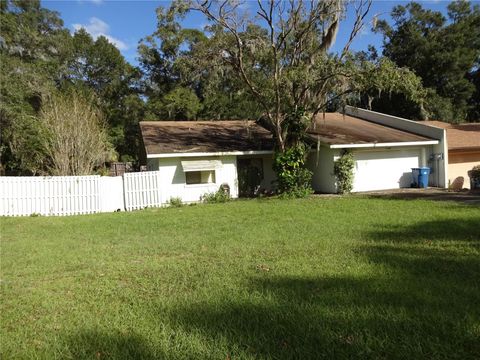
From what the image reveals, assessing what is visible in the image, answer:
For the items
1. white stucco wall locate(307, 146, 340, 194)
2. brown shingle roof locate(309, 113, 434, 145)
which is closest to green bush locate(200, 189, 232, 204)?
white stucco wall locate(307, 146, 340, 194)

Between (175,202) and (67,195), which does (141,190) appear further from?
(67,195)

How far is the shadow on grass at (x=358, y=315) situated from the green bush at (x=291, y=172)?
40.7 feet

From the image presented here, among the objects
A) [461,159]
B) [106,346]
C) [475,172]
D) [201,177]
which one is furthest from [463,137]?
[106,346]

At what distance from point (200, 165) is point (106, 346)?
15.6 m

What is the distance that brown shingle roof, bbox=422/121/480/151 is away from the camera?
21.4 meters

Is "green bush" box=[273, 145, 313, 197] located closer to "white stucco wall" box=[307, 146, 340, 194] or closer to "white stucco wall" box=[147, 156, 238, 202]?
"white stucco wall" box=[307, 146, 340, 194]

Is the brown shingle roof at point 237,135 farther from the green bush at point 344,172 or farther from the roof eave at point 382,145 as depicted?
the green bush at point 344,172

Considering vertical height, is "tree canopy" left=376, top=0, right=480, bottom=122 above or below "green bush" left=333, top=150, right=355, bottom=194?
above

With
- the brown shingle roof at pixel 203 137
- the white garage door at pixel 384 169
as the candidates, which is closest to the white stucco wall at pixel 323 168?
the white garage door at pixel 384 169

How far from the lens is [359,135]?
69.8ft

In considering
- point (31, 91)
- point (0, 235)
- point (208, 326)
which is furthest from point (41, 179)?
point (31, 91)

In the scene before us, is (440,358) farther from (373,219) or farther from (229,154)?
(229,154)

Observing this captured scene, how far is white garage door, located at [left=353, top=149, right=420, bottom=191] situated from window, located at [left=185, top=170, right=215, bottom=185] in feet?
22.8

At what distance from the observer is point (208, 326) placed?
423cm
